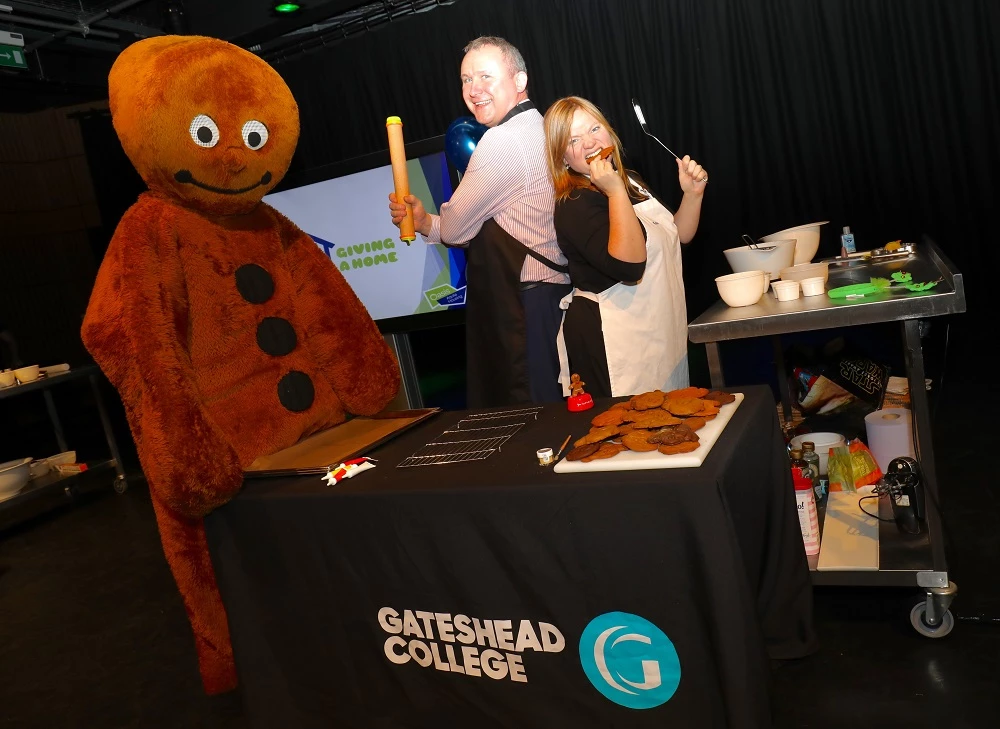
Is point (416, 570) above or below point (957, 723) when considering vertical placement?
above

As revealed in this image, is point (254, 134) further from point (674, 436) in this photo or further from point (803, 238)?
point (803, 238)

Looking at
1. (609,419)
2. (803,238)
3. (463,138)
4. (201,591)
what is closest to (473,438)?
(609,419)

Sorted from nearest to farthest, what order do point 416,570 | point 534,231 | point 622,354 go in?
point 416,570 < point 622,354 < point 534,231

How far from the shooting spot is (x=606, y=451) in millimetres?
1172

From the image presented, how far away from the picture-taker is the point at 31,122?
18.5 feet

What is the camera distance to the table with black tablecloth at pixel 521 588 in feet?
3.52

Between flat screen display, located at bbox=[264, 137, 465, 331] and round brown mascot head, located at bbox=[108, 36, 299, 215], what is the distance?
61.8 inches

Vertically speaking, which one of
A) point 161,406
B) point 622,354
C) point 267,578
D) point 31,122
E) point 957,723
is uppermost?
point 31,122

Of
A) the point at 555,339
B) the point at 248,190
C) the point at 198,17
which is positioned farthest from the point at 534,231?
the point at 198,17

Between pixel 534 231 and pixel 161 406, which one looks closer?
pixel 161 406

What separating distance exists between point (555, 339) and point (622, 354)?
1.03ft

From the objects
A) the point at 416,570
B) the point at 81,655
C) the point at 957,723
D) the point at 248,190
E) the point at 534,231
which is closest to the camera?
the point at 416,570

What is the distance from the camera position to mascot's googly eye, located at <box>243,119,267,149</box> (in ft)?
5.11

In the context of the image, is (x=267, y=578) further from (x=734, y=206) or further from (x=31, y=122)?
(x=31, y=122)
